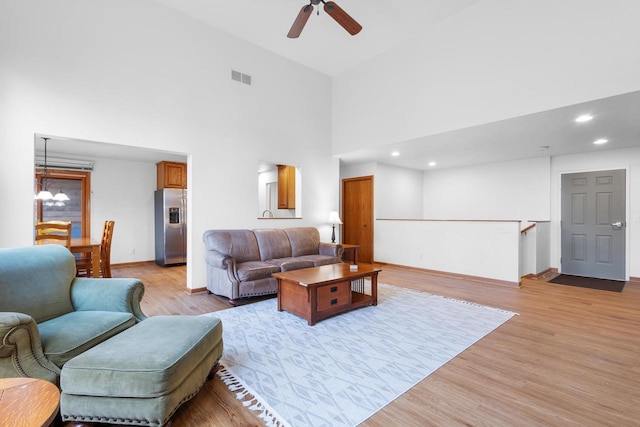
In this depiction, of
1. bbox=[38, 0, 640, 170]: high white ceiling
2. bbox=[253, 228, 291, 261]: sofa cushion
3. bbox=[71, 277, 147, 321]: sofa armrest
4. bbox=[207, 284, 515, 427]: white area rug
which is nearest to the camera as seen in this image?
bbox=[207, 284, 515, 427]: white area rug

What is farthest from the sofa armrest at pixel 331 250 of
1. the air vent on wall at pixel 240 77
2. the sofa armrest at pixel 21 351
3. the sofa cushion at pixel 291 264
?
the sofa armrest at pixel 21 351

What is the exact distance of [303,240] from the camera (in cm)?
505

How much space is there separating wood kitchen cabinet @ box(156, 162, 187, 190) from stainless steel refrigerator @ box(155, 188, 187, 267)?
166 millimetres

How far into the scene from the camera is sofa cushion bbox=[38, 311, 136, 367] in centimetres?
158

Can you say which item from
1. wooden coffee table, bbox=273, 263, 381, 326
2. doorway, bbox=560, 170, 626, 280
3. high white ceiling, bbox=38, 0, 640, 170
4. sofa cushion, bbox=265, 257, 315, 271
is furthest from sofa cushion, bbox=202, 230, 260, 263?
doorway, bbox=560, 170, 626, 280

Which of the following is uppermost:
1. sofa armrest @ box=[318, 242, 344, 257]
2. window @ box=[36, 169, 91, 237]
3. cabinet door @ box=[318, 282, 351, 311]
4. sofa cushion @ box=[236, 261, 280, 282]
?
window @ box=[36, 169, 91, 237]

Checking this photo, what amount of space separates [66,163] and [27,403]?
20.9ft

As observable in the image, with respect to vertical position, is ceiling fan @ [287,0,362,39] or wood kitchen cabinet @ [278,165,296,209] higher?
ceiling fan @ [287,0,362,39]

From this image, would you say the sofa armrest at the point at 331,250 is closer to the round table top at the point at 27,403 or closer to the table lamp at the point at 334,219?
the table lamp at the point at 334,219

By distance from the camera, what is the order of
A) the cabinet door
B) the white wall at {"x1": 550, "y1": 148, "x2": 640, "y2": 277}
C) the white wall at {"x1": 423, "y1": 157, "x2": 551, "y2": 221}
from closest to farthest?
the cabinet door < the white wall at {"x1": 550, "y1": 148, "x2": 640, "y2": 277} < the white wall at {"x1": 423, "y1": 157, "x2": 551, "y2": 221}

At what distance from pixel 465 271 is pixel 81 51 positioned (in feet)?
20.4

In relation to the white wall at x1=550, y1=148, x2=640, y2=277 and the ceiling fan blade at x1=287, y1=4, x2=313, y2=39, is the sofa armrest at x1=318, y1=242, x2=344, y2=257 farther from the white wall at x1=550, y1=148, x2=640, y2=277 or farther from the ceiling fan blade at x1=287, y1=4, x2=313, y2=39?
the white wall at x1=550, y1=148, x2=640, y2=277

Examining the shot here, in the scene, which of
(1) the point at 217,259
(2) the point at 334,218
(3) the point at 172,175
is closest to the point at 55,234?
(1) the point at 217,259

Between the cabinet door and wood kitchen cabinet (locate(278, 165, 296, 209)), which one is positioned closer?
the cabinet door
